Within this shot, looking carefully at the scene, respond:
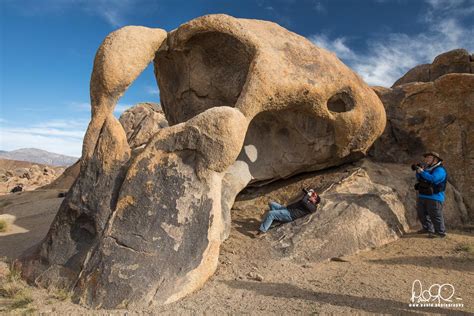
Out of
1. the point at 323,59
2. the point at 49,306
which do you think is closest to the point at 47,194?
the point at 49,306

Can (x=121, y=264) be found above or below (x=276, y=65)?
below

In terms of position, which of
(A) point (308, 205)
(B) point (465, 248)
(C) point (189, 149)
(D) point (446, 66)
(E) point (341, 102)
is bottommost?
(B) point (465, 248)

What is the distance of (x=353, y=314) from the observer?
3.85 m

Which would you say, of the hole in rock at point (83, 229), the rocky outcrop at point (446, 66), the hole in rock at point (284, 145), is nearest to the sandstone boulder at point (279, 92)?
the hole in rock at point (284, 145)

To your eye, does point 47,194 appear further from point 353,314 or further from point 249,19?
point 353,314

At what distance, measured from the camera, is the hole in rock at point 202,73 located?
7102 millimetres

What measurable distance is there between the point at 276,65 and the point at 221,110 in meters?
1.62

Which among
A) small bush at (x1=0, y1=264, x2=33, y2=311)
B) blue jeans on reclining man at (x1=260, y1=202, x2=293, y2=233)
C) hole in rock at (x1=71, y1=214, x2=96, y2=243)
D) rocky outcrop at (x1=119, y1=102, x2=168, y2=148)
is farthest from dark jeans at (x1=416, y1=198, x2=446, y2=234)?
rocky outcrop at (x1=119, y1=102, x2=168, y2=148)

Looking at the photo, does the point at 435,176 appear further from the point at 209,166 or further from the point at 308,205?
the point at 209,166

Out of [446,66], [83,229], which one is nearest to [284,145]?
[83,229]

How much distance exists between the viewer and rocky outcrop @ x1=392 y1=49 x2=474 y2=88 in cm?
1125

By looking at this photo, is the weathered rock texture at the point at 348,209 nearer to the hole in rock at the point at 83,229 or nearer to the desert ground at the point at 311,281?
the desert ground at the point at 311,281

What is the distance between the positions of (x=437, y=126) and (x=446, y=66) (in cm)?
437

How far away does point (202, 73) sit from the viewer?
298 inches
